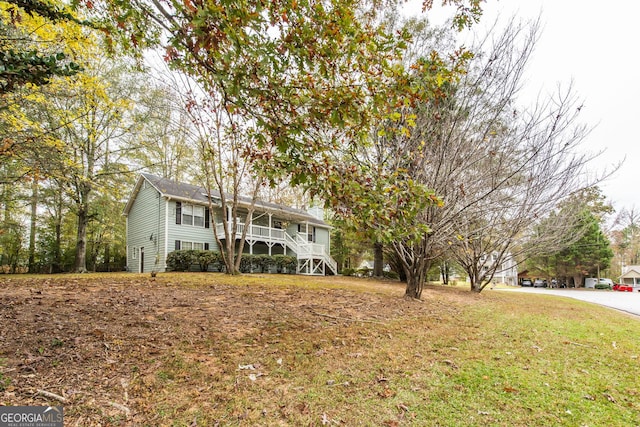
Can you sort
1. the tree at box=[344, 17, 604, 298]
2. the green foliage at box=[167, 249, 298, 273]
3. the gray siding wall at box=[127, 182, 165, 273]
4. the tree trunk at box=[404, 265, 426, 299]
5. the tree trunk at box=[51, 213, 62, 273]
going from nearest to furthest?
the tree at box=[344, 17, 604, 298] → the tree trunk at box=[404, 265, 426, 299] → the green foliage at box=[167, 249, 298, 273] → the gray siding wall at box=[127, 182, 165, 273] → the tree trunk at box=[51, 213, 62, 273]

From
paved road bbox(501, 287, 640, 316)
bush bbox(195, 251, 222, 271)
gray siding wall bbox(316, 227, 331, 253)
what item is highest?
gray siding wall bbox(316, 227, 331, 253)

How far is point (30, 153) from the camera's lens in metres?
7.40

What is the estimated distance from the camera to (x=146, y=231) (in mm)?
18172

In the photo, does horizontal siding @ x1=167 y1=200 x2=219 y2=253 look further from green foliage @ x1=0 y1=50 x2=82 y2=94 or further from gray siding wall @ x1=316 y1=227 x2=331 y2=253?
green foliage @ x1=0 y1=50 x2=82 y2=94

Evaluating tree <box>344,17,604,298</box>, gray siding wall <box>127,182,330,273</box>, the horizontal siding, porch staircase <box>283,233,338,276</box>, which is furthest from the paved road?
the horizontal siding

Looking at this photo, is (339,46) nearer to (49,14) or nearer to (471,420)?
(49,14)

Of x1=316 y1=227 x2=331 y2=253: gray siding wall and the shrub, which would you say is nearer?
the shrub

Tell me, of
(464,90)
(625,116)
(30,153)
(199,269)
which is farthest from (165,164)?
(625,116)

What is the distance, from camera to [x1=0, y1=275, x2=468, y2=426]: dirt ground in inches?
95.9

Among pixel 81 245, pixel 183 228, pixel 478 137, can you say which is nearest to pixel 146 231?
pixel 183 228

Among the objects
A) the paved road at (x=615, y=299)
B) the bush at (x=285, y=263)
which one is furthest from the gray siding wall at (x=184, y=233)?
the paved road at (x=615, y=299)

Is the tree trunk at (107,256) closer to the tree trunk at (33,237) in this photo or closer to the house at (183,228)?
the house at (183,228)

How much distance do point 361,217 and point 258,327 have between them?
7.59ft

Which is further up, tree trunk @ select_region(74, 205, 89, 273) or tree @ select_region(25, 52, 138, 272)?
tree @ select_region(25, 52, 138, 272)
